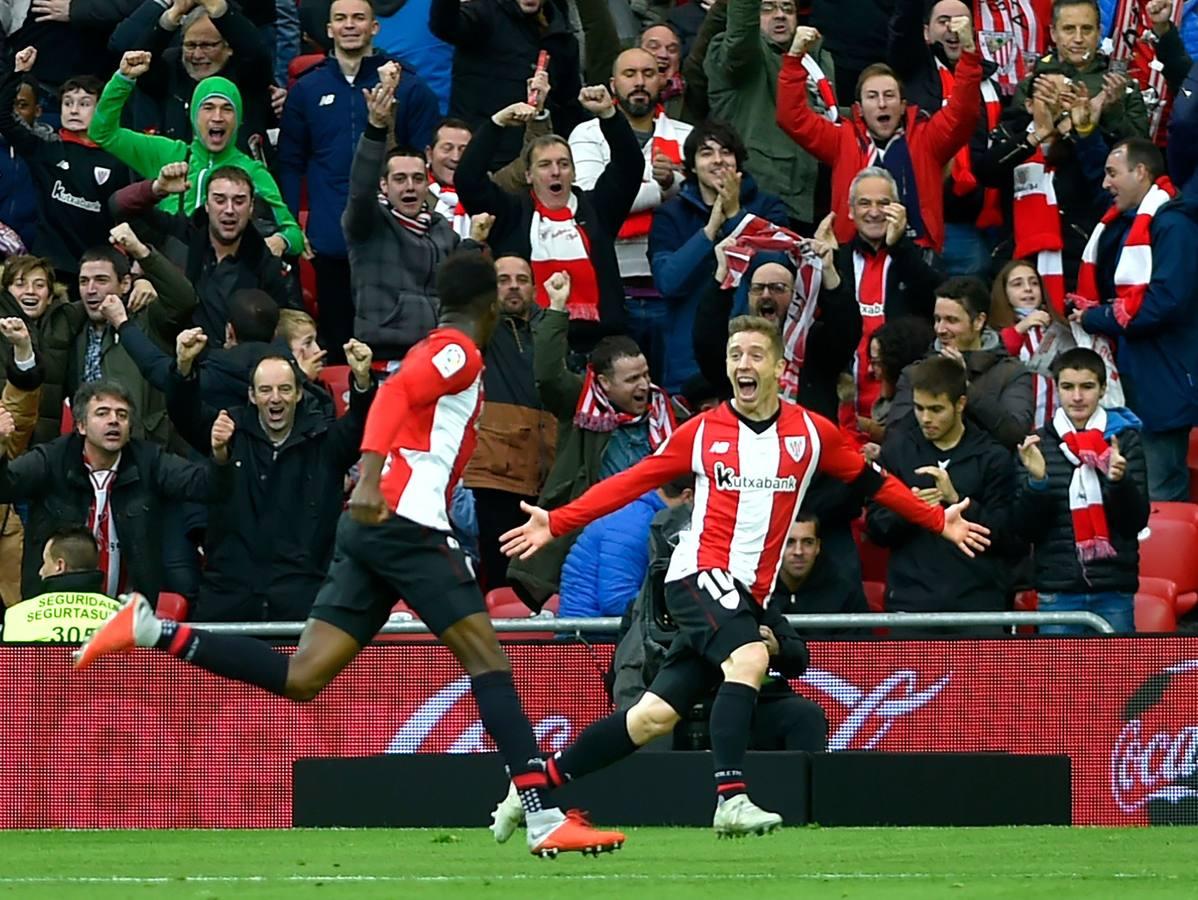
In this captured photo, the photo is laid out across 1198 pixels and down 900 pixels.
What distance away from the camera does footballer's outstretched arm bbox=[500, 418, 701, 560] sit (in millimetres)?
8969

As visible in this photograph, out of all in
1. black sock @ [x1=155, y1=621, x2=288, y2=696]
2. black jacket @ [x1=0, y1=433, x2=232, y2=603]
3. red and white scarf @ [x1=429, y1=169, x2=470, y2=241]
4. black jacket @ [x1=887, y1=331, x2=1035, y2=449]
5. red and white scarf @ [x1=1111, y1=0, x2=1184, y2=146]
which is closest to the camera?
black sock @ [x1=155, y1=621, x2=288, y2=696]

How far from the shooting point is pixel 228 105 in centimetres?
1459

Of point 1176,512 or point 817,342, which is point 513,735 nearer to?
point 817,342

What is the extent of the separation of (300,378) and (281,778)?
2575mm

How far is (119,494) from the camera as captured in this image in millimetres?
12742

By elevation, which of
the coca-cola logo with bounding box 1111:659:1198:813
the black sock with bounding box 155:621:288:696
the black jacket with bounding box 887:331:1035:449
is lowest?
the coca-cola logo with bounding box 1111:659:1198:813

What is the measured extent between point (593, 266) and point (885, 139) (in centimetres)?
208

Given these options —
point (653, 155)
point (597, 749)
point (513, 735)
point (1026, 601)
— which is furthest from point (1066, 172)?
point (513, 735)

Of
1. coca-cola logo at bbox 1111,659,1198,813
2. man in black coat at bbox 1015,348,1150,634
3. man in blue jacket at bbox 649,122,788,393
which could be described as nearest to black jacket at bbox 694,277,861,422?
man in blue jacket at bbox 649,122,788,393

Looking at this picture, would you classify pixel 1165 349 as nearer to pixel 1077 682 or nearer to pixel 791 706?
pixel 1077 682

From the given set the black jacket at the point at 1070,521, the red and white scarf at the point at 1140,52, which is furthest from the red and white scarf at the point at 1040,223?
the black jacket at the point at 1070,521

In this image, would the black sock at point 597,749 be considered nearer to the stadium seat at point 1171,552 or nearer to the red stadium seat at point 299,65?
the stadium seat at point 1171,552

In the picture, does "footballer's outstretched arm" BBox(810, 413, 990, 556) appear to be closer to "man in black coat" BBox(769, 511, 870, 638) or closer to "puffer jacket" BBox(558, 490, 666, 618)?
"man in black coat" BBox(769, 511, 870, 638)

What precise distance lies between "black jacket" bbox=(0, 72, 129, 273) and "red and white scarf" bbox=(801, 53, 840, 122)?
4.57 m
